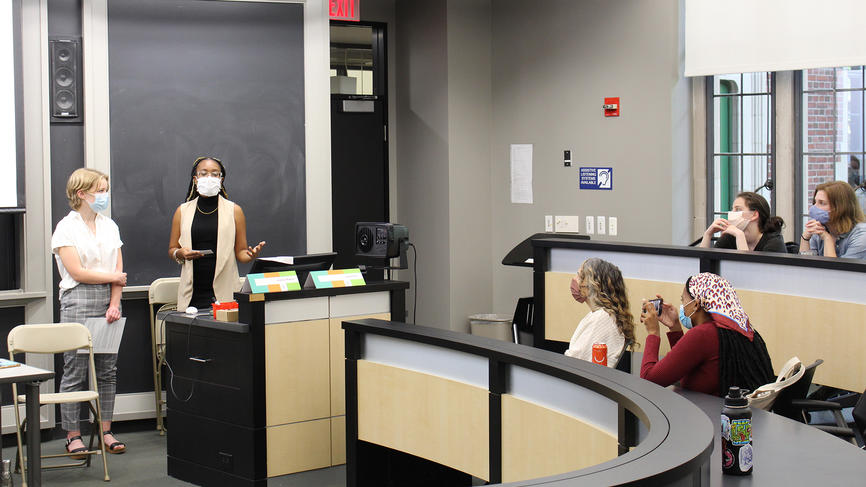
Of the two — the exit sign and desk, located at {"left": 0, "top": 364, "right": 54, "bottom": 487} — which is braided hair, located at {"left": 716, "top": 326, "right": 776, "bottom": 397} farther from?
the exit sign

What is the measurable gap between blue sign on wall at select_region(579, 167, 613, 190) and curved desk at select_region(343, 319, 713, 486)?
3175mm

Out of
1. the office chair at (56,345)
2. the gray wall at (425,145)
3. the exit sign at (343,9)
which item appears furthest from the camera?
the gray wall at (425,145)

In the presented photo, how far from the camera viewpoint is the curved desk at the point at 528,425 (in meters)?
2.25

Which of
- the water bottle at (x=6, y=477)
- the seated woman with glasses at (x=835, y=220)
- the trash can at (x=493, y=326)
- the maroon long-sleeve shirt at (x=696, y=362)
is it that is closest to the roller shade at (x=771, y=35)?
the seated woman with glasses at (x=835, y=220)

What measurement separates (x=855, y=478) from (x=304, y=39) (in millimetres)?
5208

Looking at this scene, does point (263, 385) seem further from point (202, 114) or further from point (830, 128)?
point (830, 128)

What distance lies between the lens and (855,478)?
8.04 feet

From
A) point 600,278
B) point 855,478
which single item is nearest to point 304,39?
point 600,278

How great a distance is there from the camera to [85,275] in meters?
5.69

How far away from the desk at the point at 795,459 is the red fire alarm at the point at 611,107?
4476 millimetres

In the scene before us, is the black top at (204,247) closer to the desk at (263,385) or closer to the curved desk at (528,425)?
the desk at (263,385)

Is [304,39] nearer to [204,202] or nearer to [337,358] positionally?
[204,202]

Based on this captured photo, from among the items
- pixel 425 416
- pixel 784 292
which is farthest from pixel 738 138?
pixel 425 416

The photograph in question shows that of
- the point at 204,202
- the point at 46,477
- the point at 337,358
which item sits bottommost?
the point at 46,477
